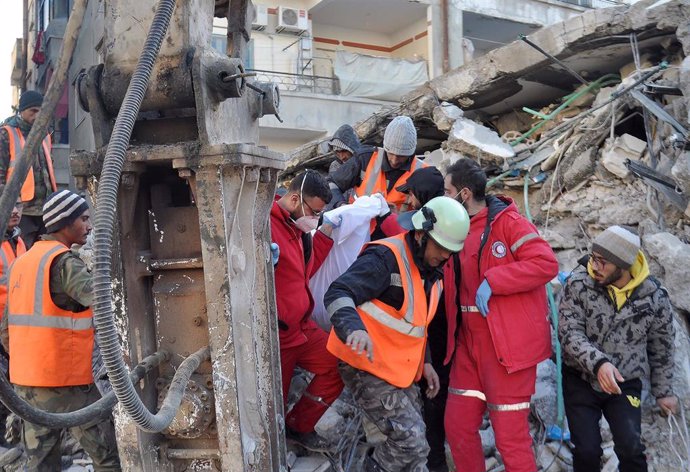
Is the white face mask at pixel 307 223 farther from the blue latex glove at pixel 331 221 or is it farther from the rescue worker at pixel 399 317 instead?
the rescue worker at pixel 399 317

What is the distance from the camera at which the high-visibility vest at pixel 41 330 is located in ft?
11.5

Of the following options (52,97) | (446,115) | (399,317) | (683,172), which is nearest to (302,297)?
(399,317)

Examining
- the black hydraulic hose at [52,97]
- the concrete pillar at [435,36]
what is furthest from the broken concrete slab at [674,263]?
the concrete pillar at [435,36]

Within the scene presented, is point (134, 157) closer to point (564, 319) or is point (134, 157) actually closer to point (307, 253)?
point (307, 253)

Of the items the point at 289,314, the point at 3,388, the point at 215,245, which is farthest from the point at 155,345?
the point at 289,314

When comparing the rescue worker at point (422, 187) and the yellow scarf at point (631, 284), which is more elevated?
the rescue worker at point (422, 187)

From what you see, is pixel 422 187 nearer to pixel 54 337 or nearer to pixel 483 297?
pixel 483 297

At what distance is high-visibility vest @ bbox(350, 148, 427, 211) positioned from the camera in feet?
15.6

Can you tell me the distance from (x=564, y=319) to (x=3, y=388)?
2893 mm

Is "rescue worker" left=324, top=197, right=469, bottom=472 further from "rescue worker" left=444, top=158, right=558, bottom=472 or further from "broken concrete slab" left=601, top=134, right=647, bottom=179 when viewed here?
"broken concrete slab" left=601, top=134, right=647, bottom=179

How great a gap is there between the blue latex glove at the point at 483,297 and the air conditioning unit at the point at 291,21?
1556cm

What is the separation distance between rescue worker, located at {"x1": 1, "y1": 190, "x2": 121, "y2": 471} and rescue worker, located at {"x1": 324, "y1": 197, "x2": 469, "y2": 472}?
1307mm

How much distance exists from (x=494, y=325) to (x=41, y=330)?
2363 millimetres

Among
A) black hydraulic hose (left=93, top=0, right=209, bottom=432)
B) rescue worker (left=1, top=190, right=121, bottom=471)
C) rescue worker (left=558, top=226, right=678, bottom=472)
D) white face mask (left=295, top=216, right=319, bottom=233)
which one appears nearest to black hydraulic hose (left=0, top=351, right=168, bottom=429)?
black hydraulic hose (left=93, top=0, right=209, bottom=432)
